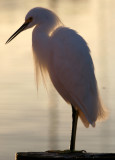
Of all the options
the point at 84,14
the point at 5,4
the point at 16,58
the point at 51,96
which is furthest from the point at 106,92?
the point at 5,4

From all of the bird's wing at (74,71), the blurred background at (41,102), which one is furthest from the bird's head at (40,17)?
the blurred background at (41,102)

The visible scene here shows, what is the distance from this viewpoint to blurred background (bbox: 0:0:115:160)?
10141 mm

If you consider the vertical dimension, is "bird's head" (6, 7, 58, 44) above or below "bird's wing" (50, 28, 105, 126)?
above

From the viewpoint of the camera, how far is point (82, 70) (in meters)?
8.86

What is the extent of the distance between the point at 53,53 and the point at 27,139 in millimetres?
1590

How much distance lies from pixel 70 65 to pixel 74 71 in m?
0.07

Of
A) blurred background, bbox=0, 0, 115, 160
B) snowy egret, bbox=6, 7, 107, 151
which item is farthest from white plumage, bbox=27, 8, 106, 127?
blurred background, bbox=0, 0, 115, 160

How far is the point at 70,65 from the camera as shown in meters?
8.95

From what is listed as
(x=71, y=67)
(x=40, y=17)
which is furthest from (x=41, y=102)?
(x=71, y=67)

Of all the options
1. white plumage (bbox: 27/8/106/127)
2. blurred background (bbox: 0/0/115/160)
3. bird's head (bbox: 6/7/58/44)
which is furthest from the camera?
blurred background (bbox: 0/0/115/160)

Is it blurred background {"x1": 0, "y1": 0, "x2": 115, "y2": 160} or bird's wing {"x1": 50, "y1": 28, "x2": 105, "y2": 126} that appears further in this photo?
blurred background {"x1": 0, "y1": 0, "x2": 115, "y2": 160}

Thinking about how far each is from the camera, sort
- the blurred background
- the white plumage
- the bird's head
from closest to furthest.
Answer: the white plumage → the bird's head → the blurred background

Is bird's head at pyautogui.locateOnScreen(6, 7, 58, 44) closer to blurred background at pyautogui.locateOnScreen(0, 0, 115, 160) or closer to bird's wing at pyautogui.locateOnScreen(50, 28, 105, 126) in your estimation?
bird's wing at pyautogui.locateOnScreen(50, 28, 105, 126)

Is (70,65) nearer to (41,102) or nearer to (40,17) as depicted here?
(40,17)
